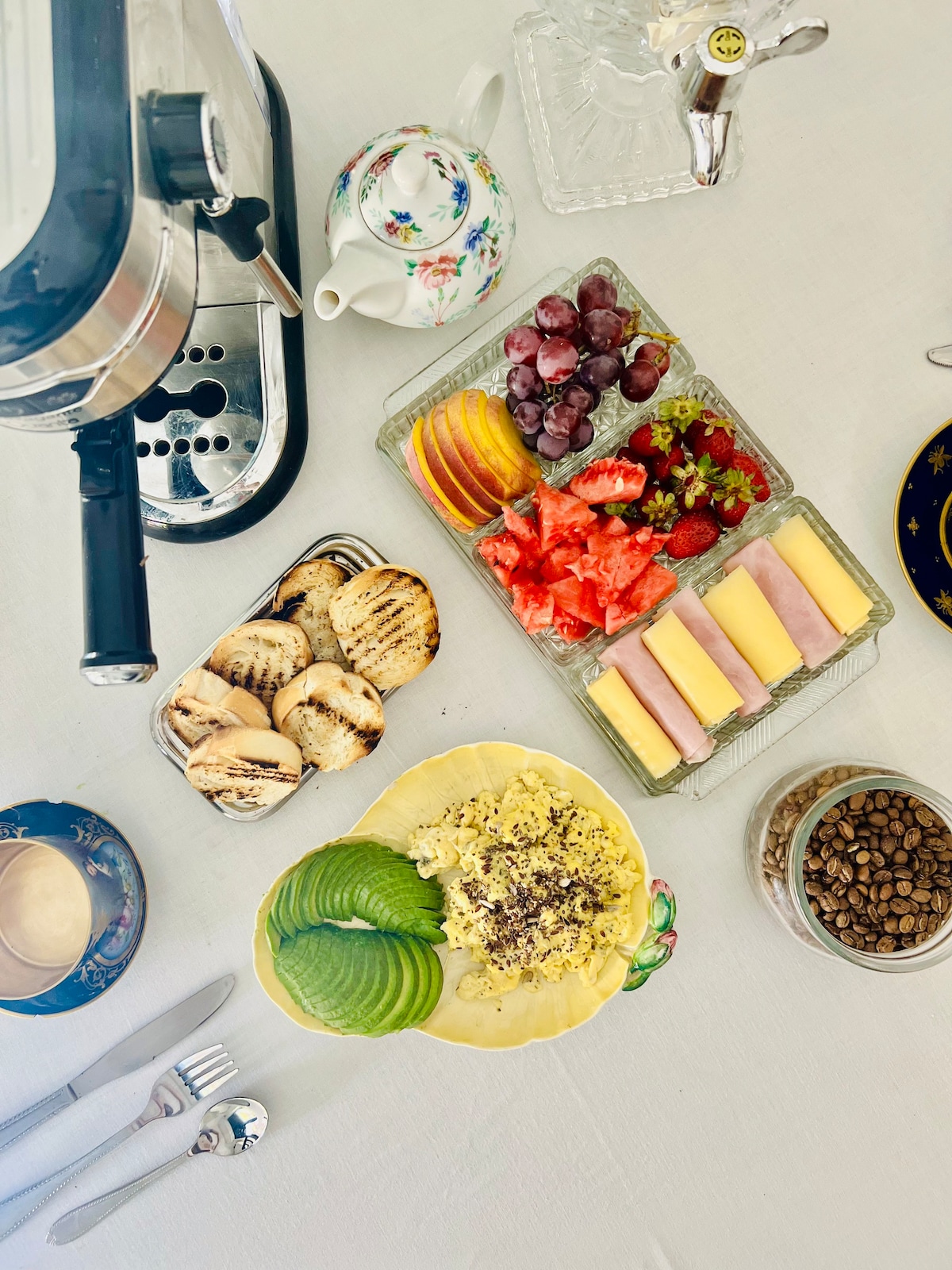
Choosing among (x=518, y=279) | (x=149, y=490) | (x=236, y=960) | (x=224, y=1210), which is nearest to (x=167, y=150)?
(x=149, y=490)

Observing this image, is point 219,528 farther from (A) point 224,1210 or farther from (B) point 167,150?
(A) point 224,1210

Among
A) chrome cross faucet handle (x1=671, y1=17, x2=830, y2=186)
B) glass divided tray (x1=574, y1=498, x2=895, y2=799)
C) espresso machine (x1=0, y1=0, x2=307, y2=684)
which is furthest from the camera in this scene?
glass divided tray (x1=574, y1=498, x2=895, y2=799)

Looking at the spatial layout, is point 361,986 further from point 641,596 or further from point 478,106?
point 478,106

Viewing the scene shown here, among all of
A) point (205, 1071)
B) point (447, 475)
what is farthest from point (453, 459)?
point (205, 1071)

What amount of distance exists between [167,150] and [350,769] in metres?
0.52

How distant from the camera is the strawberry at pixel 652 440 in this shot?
27.8 inches

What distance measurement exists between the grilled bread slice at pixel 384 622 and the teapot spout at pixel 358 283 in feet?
0.71

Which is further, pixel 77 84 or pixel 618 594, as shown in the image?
pixel 618 594

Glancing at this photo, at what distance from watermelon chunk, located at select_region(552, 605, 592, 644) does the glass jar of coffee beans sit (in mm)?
242

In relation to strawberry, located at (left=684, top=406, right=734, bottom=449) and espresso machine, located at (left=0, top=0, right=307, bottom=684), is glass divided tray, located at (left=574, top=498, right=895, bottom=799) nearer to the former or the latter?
strawberry, located at (left=684, top=406, right=734, bottom=449)

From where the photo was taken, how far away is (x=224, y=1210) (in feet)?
2.58

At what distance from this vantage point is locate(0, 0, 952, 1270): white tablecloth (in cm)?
79

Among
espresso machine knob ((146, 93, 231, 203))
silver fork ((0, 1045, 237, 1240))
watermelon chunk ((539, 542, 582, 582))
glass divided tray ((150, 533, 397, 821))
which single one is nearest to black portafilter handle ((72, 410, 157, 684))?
espresso machine knob ((146, 93, 231, 203))

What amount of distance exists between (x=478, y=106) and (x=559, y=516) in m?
0.33
